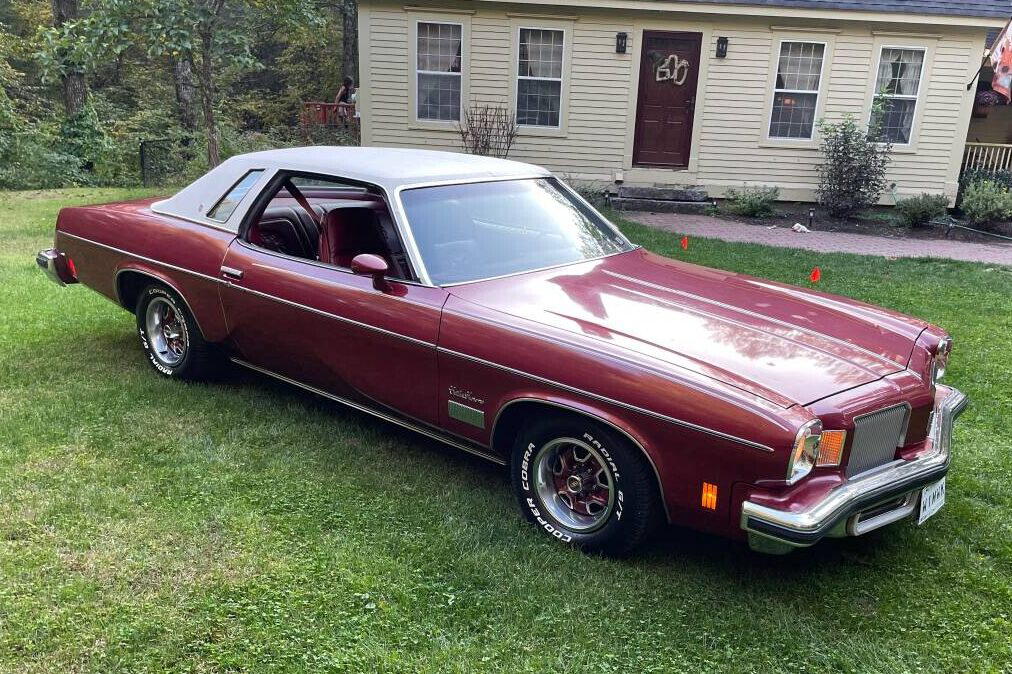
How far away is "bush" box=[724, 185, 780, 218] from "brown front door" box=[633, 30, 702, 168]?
3.46 ft

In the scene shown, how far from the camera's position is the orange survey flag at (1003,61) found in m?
12.5

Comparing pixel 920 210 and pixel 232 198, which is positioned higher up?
pixel 232 198

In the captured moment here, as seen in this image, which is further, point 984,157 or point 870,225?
point 984,157

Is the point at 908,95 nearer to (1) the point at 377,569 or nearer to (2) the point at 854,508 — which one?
(2) the point at 854,508

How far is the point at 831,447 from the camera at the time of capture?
290cm

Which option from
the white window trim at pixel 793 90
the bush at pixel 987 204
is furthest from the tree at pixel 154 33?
the bush at pixel 987 204

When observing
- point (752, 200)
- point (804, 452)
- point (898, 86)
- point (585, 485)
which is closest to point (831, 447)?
point (804, 452)

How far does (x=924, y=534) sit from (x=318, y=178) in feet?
11.6

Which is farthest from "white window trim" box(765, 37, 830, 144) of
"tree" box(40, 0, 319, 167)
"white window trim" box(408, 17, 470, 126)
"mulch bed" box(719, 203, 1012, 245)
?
"tree" box(40, 0, 319, 167)

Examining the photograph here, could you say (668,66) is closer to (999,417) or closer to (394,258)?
(999,417)

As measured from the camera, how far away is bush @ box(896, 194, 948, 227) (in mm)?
12742

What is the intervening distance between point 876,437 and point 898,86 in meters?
13.0

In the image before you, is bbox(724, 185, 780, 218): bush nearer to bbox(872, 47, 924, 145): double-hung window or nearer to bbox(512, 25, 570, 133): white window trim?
bbox(872, 47, 924, 145): double-hung window

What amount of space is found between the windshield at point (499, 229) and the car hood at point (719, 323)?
0.14m
